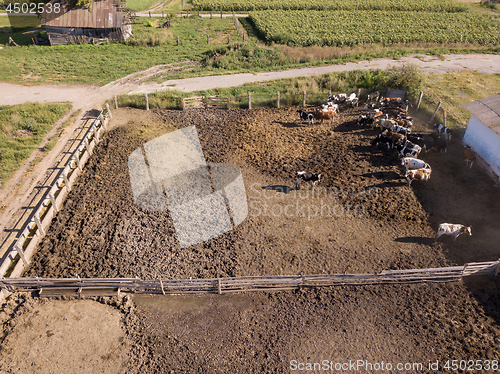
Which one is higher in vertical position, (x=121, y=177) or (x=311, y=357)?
(x=121, y=177)

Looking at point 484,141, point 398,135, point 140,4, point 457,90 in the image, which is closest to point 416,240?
point 398,135

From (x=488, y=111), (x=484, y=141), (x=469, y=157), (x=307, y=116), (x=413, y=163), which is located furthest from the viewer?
(x=307, y=116)

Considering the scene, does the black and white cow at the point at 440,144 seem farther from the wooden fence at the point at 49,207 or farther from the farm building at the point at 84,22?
the farm building at the point at 84,22

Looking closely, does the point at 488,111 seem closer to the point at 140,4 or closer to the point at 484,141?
the point at 484,141

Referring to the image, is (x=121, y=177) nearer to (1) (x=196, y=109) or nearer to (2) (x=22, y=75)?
(1) (x=196, y=109)

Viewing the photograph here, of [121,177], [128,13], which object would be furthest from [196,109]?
[128,13]
